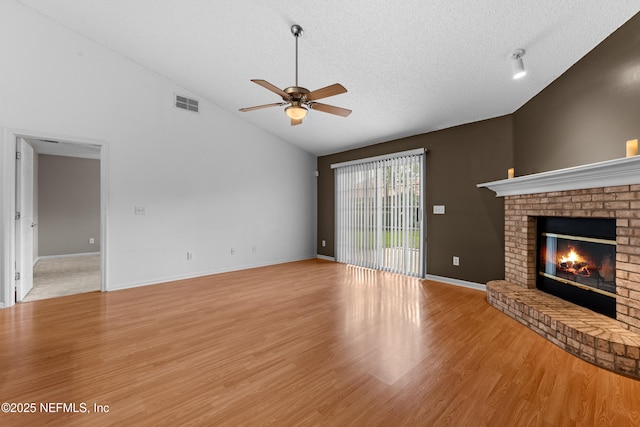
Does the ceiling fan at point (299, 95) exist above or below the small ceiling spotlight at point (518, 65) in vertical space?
below

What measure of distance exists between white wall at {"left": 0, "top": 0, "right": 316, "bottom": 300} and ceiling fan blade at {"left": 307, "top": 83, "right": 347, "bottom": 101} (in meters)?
3.18

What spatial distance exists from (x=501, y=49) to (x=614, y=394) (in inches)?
118

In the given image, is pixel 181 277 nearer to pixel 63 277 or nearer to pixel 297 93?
pixel 63 277

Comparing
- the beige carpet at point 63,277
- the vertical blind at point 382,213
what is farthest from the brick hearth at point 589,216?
the beige carpet at point 63,277

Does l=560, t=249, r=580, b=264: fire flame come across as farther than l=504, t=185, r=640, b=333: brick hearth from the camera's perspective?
Yes

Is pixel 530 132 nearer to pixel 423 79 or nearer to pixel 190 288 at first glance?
pixel 423 79

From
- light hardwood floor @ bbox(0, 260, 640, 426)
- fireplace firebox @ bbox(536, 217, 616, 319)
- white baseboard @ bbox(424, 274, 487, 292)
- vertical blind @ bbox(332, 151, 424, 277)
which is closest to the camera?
light hardwood floor @ bbox(0, 260, 640, 426)

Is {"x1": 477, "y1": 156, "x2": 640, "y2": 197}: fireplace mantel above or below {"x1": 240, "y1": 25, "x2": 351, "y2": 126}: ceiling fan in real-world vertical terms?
below

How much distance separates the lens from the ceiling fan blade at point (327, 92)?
2426mm

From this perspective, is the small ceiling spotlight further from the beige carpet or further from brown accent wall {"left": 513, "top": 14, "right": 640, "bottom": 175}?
the beige carpet

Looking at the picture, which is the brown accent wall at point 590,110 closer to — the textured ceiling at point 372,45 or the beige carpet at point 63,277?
the textured ceiling at point 372,45

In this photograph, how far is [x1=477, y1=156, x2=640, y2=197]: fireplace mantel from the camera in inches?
84.2

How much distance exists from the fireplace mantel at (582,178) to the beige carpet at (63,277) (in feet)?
19.8

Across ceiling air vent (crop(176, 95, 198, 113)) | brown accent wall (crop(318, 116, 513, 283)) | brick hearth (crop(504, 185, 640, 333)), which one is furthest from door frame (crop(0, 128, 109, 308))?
brick hearth (crop(504, 185, 640, 333))
